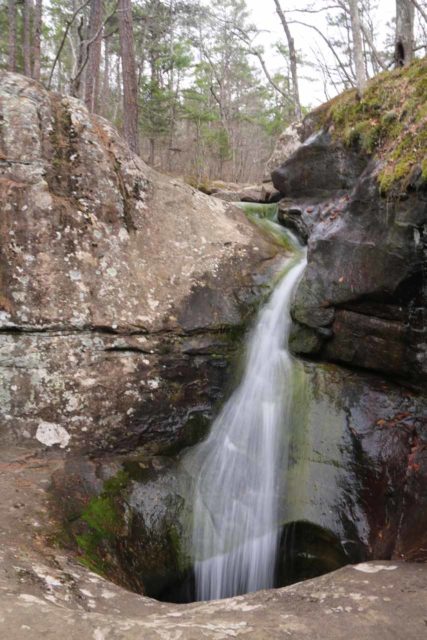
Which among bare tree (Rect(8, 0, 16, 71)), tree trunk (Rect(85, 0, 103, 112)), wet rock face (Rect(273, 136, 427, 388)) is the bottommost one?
wet rock face (Rect(273, 136, 427, 388))

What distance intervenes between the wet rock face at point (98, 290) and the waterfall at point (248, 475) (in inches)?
15.3

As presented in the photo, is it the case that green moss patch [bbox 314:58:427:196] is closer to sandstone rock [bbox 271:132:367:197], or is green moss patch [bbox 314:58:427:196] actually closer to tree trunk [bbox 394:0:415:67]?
sandstone rock [bbox 271:132:367:197]

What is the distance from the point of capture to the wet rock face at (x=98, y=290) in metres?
4.91

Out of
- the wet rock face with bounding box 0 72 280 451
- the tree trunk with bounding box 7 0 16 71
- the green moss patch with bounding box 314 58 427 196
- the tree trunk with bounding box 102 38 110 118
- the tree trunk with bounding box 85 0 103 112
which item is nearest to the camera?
the green moss patch with bounding box 314 58 427 196

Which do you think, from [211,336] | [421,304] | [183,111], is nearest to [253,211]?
[211,336]

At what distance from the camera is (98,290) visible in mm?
5457

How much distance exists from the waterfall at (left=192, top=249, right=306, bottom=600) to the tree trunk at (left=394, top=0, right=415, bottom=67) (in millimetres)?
5329

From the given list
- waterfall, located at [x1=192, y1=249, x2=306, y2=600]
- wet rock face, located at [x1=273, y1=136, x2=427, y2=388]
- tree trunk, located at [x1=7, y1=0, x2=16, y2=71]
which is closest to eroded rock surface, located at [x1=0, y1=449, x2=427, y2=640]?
waterfall, located at [x1=192, y1=249, x2=306, y2=600]

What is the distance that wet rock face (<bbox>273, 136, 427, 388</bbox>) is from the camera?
4285mm

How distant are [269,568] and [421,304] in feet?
9.95

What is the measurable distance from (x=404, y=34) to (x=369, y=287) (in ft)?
20.5

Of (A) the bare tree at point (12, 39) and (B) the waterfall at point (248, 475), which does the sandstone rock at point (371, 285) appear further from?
(A) the bare tree at point (12, 39)

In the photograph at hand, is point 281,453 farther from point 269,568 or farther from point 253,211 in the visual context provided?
point 253,211

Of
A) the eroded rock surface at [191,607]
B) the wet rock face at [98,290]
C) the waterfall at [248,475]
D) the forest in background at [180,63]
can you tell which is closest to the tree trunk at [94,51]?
the forest in background at [180,63]
